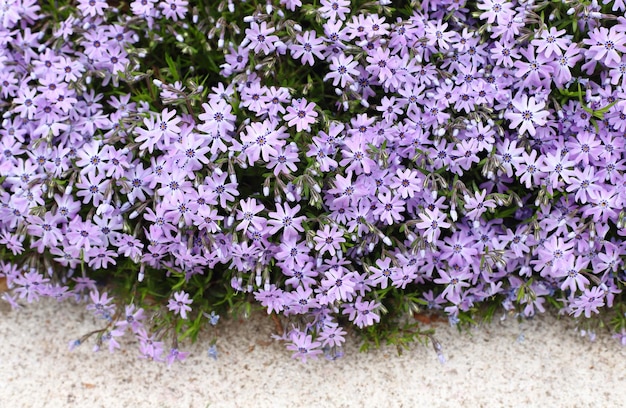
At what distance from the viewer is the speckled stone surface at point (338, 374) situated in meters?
3.00

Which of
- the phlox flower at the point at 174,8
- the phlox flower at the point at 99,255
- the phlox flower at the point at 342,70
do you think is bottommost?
the phlox flower at the point at 99,255

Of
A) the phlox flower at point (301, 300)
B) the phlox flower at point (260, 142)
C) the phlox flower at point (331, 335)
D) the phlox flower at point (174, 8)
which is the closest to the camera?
the phlox flower at point (260, 142)

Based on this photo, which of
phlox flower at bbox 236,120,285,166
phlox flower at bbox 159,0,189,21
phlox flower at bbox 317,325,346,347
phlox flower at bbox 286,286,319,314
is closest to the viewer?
phlox flower at bbox 236,120,285,166

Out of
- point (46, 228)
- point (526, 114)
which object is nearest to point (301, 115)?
point (526, 114)

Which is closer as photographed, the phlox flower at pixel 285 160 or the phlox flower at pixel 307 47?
the phlox flower at pixel 285 160

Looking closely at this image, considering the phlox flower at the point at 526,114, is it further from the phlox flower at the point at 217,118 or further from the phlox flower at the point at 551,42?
the phlox flower at the point at 217,118

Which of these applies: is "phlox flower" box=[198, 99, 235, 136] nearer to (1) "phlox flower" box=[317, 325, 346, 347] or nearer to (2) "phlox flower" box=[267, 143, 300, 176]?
(2) "phlox flower" box=[267, 143, 300, 176]

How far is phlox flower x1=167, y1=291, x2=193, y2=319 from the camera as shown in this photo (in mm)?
2928

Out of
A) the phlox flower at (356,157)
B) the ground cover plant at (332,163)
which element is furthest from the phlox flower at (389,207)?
the phlox flower at (356,157)

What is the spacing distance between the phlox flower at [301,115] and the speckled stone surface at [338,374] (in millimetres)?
962

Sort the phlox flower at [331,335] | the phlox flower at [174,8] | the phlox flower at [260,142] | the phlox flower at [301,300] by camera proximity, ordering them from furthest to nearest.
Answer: the phlox flower at [174,8]
the phlox flower at [331,335]
the phlox flower at [301,300]
the phlox flower at [260,142]

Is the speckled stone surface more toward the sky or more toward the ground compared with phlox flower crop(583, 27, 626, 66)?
more toward the ground

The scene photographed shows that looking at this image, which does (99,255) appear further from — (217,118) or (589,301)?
(589,301)

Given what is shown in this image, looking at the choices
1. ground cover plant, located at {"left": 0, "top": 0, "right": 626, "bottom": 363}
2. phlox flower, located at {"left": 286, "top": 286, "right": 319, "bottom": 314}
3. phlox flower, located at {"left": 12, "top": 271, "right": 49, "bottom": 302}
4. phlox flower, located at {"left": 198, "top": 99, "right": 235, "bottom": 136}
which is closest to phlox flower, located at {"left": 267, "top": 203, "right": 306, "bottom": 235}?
ground cover plant, located at {"left": 0, "top": 0, "right": 626, "bottom": 363}
